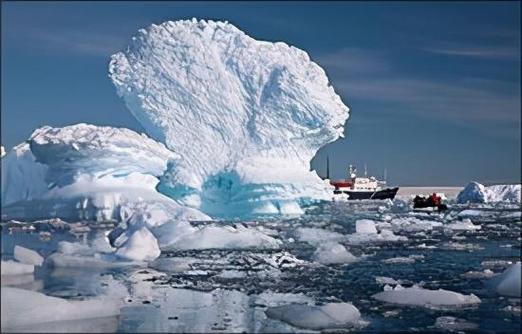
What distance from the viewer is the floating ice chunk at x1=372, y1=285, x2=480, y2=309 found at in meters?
7.50

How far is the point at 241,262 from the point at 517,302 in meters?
4.99

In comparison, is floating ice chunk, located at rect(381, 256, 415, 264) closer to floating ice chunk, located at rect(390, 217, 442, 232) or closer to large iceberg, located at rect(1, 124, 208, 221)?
floating ice chunk, located at rect(390, 217, 442, 232)

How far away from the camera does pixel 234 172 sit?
24609 millimetres

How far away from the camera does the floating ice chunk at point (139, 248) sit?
37.4 feet

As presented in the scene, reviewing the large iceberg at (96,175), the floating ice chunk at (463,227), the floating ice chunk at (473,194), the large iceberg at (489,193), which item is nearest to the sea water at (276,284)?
the floating ice chunk at (463,227)

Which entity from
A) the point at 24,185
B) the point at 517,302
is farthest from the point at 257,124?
the point at 517,302

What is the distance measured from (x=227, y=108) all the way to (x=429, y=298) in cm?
1807

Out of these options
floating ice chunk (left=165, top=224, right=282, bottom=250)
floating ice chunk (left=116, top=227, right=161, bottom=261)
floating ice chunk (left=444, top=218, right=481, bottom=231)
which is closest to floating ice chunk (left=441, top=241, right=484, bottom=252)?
floating ice chunk (left=165, top=224, right=282, bottom=250)

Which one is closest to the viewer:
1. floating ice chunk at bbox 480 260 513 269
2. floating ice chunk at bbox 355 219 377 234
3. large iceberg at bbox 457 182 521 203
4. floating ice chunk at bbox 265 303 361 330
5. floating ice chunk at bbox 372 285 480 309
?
floating ice chunk at bbox 265 303 361 330

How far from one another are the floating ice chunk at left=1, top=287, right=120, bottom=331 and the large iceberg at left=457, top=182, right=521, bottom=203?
4147 cm

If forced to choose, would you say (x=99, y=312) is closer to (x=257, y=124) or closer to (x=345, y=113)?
(x=257, y=124)

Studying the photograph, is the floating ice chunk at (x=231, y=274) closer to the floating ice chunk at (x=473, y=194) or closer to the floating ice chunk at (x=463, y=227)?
the floating ice chunk at (x=463, y=227)

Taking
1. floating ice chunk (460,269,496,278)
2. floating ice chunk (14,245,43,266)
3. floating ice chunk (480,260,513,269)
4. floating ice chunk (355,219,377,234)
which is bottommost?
floating ice chunk (460,269,496,278)

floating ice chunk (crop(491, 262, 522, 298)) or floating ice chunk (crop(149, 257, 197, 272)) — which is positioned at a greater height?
floating ice chunk (crop(149, 257, 197, 272))
